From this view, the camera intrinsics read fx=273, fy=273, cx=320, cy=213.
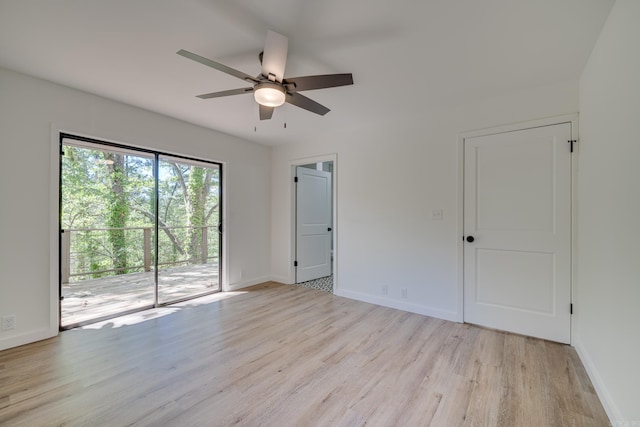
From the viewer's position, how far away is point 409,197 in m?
3.40

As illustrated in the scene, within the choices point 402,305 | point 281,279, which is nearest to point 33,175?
point 281,279

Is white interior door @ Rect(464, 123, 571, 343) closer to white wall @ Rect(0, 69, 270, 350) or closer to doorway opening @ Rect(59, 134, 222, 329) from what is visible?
doorway opening @ Rect(59, 134, 222, 329)

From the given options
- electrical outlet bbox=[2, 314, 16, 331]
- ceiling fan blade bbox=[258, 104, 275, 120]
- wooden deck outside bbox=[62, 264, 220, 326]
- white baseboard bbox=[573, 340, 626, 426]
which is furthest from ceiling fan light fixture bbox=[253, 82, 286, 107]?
wooden deck outside bbox=[62, 264, 220, 326]

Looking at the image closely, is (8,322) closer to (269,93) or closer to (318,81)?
(269,93)

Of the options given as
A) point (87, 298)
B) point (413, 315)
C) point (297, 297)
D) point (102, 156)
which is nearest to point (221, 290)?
point (297, 297)

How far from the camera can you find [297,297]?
3.96 metres

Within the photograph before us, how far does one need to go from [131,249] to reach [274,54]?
3.24 meters

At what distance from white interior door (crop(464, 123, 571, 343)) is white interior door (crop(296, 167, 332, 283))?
262cm

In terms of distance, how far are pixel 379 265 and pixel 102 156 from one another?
3.63 metres

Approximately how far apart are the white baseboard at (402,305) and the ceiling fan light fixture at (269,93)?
279 cm

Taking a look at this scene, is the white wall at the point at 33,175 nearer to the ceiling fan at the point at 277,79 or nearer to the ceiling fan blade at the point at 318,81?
the ceiling fan at the point at 277,79

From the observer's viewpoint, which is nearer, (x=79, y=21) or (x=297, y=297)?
(x=79, y=21)

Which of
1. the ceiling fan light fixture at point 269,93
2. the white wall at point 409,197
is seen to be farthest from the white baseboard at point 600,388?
the ceiling fan light fixture at point 269,93

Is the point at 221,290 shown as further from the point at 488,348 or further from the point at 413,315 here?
the point at 488,348
